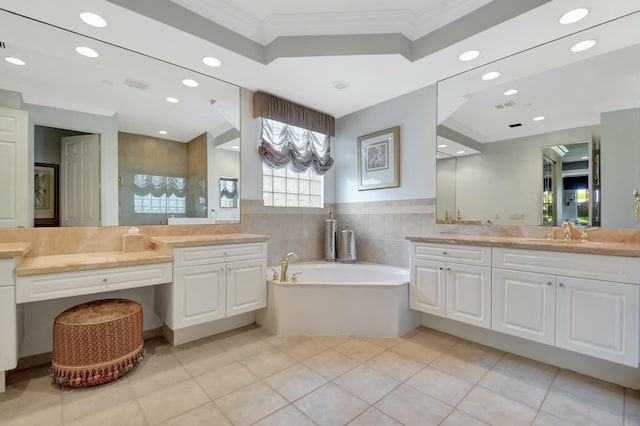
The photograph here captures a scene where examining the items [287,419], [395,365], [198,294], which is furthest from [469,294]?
[198,294]

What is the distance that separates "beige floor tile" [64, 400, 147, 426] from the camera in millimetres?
1525

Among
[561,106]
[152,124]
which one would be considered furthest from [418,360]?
[152,124]

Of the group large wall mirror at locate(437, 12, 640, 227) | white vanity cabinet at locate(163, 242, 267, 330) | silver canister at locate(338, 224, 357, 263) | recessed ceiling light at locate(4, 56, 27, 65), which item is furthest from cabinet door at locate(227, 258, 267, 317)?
recessed ceiling light at locate(4, 56, 27, 65)

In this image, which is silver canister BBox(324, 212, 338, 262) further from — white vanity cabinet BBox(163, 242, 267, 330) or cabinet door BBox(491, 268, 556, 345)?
cabinet door BBox(491, 268, 556, 345)

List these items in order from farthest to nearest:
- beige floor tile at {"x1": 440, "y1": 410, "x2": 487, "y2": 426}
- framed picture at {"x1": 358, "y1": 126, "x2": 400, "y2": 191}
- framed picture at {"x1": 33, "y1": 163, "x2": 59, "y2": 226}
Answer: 1. framed picture at {"x1": 358, "y1": 126, "x2": 400, "y2": 191}
2. framed picture at {"x1": 33, "y1": 163, "x2": 59, "y2": 226}
3. beige floor tile at {"x1": 440, "y1": 410, "x2": 487, "y2": 426}

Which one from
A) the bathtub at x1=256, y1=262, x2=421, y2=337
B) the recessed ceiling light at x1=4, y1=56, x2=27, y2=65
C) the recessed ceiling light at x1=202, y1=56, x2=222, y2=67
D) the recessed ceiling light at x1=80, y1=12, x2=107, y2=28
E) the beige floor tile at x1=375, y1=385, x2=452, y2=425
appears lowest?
the beige floor tile at x1=375, y1=385, x2=452, y2=425

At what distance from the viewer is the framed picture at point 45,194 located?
6.77ft

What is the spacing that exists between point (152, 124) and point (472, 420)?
3.09 m

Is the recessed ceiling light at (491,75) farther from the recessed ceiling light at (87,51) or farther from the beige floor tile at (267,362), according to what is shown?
the recessed ceiling light at (87,51)

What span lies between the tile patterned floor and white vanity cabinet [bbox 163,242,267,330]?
12.2 inches

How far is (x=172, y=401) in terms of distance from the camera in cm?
171

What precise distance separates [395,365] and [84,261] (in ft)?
7.28

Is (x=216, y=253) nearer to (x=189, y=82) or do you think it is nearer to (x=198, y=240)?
(x=198, y=240)

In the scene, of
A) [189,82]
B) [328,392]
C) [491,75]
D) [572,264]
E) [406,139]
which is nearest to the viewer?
[328,392]
